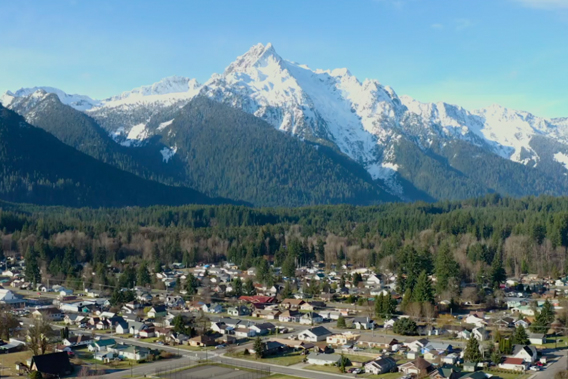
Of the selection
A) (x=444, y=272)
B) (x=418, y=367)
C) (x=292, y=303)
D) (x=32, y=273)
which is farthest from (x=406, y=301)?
(x=32, y=273)

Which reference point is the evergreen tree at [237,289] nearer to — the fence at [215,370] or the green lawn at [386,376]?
the fence at [215,370]

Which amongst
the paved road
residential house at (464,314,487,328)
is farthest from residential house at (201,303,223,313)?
the paved road

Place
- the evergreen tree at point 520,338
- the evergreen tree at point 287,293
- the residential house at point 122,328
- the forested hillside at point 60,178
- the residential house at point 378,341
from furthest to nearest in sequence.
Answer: the forested hillside at point 60,178 < the evergreen tree at point 287,293 < the residential house at point 122,328 < the residential house at point 378,341 < the evergreen tree at point 520,338

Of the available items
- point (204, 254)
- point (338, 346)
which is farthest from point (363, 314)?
point (204, 254)

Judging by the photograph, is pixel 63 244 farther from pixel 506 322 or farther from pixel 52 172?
pixel 52 172

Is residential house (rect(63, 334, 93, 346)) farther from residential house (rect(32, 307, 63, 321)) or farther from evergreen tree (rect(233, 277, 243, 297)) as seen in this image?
evergreen tree (rect(233, 277, 243, 297))

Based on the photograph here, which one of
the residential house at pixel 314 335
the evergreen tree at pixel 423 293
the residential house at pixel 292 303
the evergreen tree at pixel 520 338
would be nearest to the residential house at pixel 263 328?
the residential house at pixel 314 335

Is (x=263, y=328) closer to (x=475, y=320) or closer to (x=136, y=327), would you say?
(x=136, y=327)

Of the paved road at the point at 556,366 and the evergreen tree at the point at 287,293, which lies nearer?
the paved road at the point at 556,366
